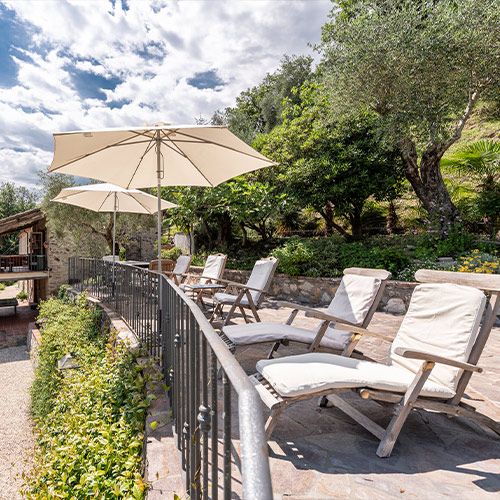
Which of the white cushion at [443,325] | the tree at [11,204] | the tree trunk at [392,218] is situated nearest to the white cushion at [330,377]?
the white cushion at [443,325]

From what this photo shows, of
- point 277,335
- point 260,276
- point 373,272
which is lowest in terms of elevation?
point 277,335

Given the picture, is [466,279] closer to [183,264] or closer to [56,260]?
[183,264]

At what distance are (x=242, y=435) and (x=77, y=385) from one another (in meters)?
4.04

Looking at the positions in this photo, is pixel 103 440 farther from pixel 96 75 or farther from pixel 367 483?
pixel 96 75

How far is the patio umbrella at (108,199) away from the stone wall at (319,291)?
130 inches

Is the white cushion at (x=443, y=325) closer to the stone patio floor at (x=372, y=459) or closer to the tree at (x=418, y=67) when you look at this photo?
the stone patio floor at (x=372, y=459)

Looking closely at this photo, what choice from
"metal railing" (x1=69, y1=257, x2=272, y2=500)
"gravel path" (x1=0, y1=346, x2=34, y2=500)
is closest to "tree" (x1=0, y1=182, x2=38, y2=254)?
"gravel path" (x1=0, y1=346, x2=34, y2=500)

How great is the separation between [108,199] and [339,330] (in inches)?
301

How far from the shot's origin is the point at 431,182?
8641 mm

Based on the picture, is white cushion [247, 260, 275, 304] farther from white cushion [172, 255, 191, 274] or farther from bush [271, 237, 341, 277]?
white cushion [172, 255, 191, 274]

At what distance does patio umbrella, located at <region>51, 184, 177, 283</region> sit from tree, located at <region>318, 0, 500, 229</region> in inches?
209

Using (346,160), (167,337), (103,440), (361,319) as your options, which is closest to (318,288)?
(346,160)

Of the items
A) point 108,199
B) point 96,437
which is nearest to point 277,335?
point 96,437

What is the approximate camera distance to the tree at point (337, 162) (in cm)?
873
